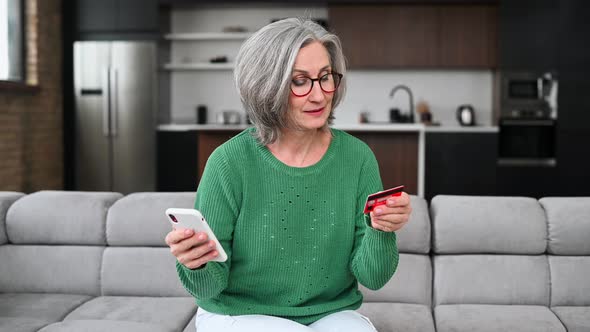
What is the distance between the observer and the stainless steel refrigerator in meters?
6.25

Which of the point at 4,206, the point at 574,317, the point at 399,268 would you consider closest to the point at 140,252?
the point at 4,206

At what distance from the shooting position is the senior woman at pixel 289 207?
1625mm

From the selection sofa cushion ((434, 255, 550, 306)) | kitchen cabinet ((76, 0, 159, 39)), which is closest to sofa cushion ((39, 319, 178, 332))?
sofa cushion ((434, 255, 550, 306))

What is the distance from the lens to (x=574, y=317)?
7.37 feet

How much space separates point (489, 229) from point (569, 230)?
0.92ft

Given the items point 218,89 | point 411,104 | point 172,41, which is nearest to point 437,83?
point 411,104

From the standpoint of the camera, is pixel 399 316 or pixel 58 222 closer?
pixel 399 316

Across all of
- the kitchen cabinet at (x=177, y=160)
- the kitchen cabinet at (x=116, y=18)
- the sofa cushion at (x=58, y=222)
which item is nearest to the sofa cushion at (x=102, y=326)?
the sofa cushion at (x=58, y=222)

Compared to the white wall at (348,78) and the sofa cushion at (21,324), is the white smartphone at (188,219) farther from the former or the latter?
the white wall at (348,78)

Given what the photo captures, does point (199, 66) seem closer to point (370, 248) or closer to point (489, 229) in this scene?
point (489, 229)

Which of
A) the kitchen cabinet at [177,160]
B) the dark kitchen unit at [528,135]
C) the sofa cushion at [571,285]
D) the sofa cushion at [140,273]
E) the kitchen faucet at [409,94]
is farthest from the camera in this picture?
the kitchen faucet at [409,94]

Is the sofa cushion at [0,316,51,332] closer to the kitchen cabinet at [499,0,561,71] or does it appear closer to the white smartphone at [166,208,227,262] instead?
the white smartphone at [166,208,227,262]

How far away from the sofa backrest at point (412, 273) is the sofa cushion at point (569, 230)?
0.44 meters

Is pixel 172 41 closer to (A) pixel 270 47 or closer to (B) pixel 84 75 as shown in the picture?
(B) pixel 84 75
